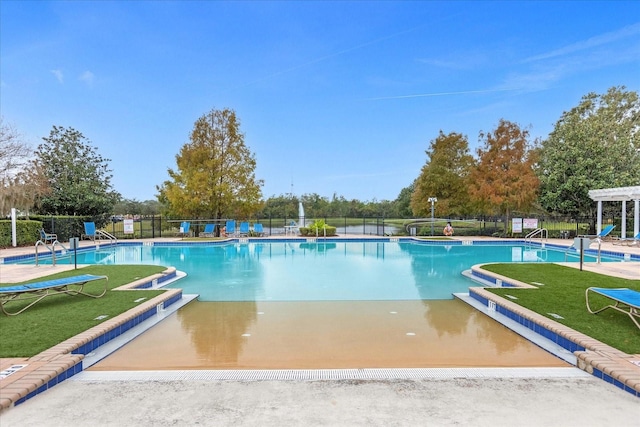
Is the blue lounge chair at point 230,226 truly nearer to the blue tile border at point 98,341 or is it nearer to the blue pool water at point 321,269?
the blue pool water at point 321,269

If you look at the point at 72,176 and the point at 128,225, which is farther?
the point at 72,176

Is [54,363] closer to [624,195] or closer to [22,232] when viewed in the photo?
[22,232]

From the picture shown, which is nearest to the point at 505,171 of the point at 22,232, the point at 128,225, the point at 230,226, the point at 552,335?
the point at 230,226

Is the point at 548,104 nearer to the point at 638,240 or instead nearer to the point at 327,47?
the point at 638,240

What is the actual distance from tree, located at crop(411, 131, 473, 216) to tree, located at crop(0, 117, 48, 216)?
17353mm

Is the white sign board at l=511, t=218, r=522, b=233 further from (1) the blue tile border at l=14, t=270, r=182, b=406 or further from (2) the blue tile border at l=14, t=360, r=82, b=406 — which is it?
(2) the blue tile border at l=14, t=360, r=82, b=406

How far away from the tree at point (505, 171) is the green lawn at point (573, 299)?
1028cm

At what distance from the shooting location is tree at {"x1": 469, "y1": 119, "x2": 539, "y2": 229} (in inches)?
695

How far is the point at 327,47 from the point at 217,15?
195 inches

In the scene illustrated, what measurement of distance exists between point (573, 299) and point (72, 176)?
1935 cm

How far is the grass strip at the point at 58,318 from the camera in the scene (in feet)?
10.5

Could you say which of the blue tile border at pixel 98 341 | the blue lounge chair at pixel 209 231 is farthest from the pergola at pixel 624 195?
the blue lounge chair at pixel 209 231

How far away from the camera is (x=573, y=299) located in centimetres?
498

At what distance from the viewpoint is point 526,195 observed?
17609mm
